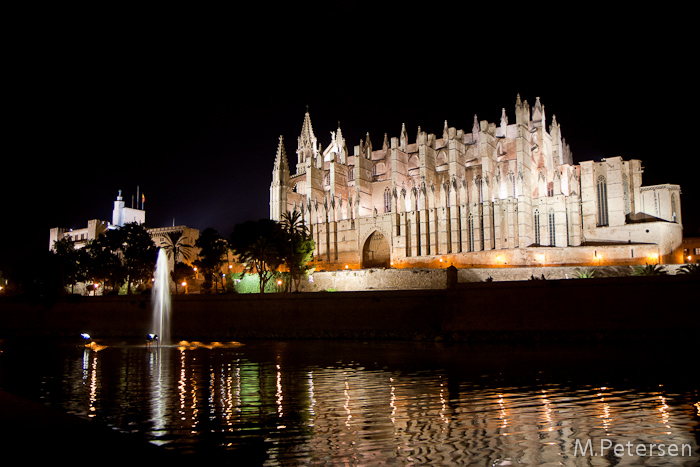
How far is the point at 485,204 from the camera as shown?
4809 centimetres

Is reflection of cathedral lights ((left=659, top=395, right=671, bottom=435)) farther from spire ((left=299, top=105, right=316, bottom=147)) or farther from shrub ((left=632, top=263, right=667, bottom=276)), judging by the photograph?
spire ((left=299, top=105, right=316, bottom=147))

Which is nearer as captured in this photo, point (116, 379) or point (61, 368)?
point (116, 379)

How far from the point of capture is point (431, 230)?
1983 inches

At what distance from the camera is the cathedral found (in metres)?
44.6

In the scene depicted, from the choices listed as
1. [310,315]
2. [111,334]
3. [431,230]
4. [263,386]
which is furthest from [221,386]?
[431,230]

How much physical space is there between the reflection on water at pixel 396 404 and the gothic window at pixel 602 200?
89.2 feet

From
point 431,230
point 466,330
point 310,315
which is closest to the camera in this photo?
point 466,330

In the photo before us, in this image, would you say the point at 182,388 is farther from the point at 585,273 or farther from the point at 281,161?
the point at 281,161

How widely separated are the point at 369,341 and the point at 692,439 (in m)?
22.3

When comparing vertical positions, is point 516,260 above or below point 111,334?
above

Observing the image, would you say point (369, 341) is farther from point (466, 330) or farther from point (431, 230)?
point (431, 230)

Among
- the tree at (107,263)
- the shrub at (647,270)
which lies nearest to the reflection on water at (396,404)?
the shrub at (647,270)

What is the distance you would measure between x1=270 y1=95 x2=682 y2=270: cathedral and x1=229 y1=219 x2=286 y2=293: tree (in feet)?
29.6

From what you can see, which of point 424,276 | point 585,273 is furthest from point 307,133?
point 585,273
